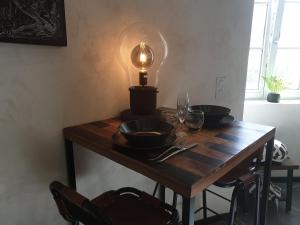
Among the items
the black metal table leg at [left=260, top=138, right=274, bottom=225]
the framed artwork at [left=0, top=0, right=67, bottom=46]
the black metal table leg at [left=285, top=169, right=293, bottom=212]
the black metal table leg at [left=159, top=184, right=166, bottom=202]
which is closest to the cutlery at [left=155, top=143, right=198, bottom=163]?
the black metal table leg at [left=260, top=138, right=274, bottom=225]

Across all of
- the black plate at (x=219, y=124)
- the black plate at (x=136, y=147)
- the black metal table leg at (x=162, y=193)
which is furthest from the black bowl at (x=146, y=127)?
the black metal table leg at (x=162, y=193)

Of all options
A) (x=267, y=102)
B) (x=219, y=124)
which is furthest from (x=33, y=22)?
(x=267, y=102)

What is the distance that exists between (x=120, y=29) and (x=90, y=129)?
538mm

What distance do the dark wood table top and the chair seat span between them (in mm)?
267

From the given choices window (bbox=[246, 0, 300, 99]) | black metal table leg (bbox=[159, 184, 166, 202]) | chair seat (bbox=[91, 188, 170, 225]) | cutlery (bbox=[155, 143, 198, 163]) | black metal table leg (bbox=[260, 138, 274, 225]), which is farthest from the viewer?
window (bbox=[246, 0, 300, 99])

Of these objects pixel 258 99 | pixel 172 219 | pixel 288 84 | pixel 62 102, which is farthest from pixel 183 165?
pixel 288 84

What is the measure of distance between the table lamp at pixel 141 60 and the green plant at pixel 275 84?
1.31m

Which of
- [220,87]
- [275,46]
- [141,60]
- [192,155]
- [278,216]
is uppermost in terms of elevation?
[275,46]

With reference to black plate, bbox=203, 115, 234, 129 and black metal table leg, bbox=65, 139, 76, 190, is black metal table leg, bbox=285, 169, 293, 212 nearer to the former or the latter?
black plate, bbox=203, 115, 234, 129

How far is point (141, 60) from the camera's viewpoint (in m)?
1.26

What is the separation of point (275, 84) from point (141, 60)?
155 cm

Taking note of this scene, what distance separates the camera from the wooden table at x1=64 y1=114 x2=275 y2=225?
0.71m

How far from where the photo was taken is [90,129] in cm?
112

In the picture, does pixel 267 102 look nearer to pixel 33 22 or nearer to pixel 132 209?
pixel 132 209
